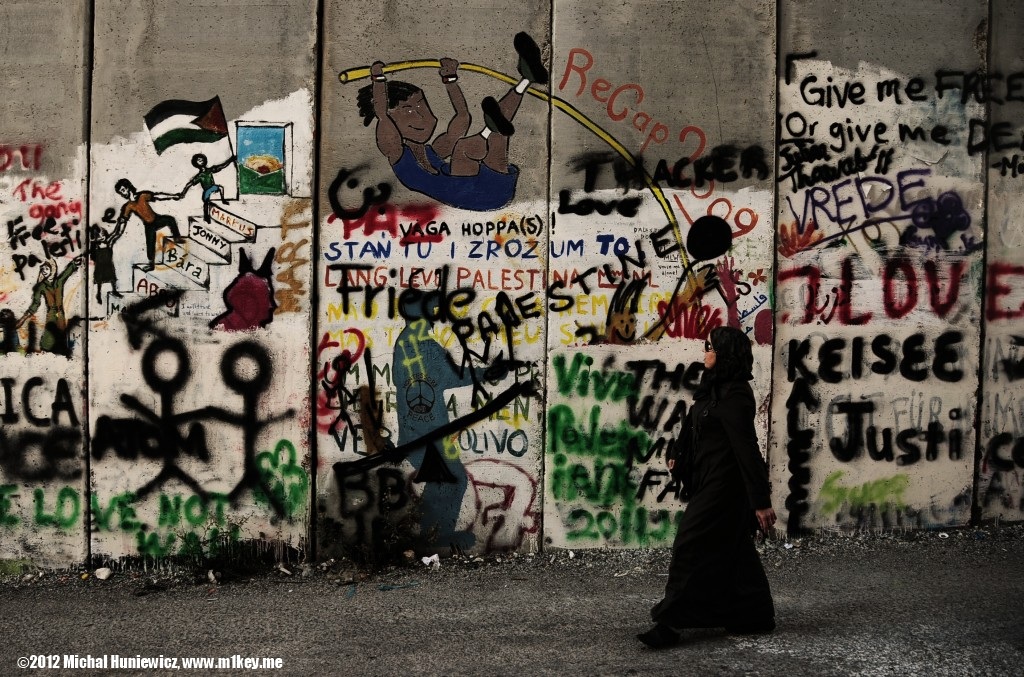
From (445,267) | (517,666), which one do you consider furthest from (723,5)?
(517,666)

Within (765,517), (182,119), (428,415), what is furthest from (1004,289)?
(182,119)

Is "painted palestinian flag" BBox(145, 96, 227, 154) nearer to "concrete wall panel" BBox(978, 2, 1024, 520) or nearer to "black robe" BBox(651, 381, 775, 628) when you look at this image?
"black robe" BBox(651, 381, 775, 628)

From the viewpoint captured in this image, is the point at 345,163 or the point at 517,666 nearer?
the point at 517,666

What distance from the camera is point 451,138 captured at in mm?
5727

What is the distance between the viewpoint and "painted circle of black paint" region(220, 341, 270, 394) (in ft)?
18.7

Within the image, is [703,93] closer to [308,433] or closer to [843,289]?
[843,289]

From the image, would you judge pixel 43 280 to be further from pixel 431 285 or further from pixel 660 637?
pixel 660 637

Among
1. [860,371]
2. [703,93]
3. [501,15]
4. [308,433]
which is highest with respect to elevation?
[501,15]

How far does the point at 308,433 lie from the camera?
5.74 m

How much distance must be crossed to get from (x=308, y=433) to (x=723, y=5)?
142 inches

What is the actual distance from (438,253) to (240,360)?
4.43 ft

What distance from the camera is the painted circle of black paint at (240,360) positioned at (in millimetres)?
5707

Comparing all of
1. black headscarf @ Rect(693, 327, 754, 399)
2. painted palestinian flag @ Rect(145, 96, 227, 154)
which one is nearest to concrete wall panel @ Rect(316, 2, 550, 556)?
painted palestinian flag @ Rect(145, 96, 227, 154)

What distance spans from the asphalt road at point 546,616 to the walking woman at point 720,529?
0.13 m
